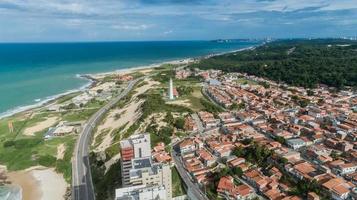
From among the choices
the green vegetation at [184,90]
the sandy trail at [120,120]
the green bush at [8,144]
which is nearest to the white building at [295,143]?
the sandy trail at [120,120]

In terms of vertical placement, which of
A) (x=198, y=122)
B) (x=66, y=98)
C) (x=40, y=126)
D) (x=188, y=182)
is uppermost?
(x=198, y=122)

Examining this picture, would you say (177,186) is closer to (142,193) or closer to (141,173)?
(141,173)

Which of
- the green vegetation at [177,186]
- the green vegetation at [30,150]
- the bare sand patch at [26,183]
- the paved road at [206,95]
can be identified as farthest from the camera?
the paved road at [206,95]

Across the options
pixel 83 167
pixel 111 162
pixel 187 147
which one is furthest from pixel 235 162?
pixel 83 167

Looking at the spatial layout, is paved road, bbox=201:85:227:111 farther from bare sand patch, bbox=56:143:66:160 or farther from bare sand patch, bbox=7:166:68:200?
bare sand patch, bbox=7:166:68:200

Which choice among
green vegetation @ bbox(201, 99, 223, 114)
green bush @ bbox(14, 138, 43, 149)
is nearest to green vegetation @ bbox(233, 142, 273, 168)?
green vegetation @ bbox(201, 99, 223, 114)

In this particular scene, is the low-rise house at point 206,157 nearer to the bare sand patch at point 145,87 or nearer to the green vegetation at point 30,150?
the green vegetation at point 30,150
